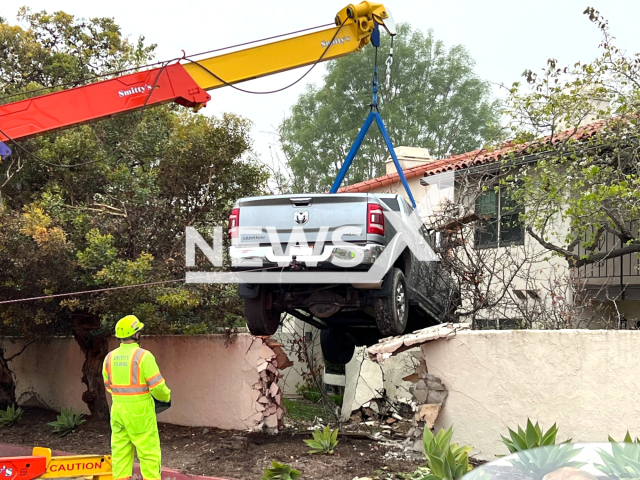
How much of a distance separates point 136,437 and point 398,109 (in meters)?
25.9

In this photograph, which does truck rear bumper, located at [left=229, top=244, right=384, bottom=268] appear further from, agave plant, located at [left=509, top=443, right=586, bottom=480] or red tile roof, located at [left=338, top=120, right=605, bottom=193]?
red tile roof, located at [left=338, top=120, right=605, bottom=193]

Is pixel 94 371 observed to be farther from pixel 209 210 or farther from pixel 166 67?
pixel 166 67

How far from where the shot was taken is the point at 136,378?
6777 millimetres

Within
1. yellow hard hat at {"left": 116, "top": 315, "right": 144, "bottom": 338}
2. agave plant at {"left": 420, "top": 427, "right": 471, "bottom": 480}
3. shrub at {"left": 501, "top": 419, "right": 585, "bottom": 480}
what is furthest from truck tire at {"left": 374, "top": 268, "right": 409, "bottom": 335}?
shrub at {"left": 501, "top": 419, "right": 585, "bottom": 480}

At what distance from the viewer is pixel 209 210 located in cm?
1148

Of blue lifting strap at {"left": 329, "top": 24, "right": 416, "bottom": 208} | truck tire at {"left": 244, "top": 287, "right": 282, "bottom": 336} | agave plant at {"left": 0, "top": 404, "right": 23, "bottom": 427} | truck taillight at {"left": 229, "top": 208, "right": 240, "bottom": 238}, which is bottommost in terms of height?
agave plant at {"left": 0, "top": 404, "right": 23, "bottom": 427}

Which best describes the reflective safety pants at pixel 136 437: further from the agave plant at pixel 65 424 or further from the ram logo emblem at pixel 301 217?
the agave plant at pixel 65 424

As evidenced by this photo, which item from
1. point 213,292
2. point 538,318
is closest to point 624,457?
point 538,318

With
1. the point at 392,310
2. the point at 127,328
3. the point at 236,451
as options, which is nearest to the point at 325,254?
the point at 392,310

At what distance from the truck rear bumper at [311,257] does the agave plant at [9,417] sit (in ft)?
26.2

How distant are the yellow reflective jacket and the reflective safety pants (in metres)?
0.07

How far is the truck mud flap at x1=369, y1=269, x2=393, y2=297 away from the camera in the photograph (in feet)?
25.5

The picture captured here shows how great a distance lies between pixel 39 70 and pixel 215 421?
8264 mm

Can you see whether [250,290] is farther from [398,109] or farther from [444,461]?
[398,109]
